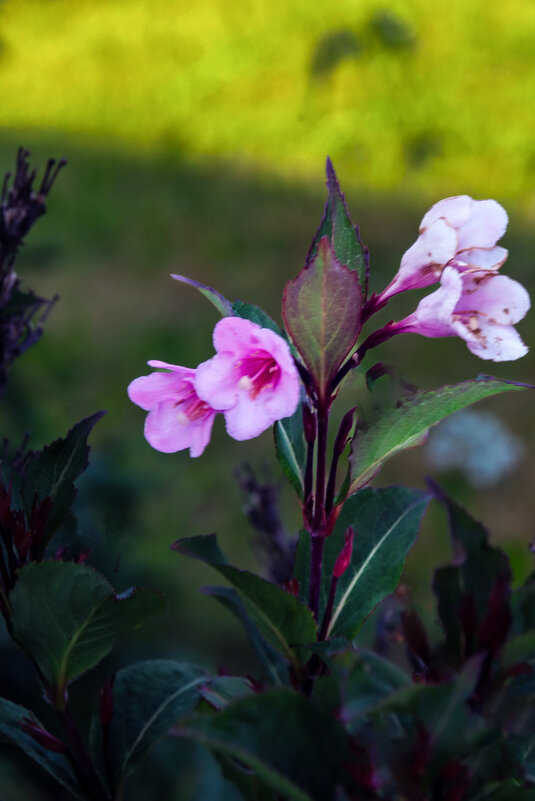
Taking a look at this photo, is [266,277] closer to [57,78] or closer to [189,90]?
[189,90]

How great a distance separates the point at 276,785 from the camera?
427mm

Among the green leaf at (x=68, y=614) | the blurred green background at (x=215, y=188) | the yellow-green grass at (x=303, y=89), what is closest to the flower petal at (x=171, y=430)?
the green leaf at (x=68, y=614)

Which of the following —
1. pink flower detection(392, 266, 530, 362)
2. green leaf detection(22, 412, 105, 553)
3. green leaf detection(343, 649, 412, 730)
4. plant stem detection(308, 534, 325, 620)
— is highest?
pink flower detection(392, 266, 530, 362)

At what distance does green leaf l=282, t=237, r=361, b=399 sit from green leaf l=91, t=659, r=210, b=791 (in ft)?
0.74

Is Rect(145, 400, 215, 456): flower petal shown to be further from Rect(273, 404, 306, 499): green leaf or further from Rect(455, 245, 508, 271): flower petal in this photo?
Rect(455, 245, 508, 271): flower petal

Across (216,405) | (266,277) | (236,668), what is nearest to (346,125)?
(266,277)

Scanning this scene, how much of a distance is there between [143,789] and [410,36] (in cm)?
516

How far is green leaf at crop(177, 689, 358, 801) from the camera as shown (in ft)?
1.39

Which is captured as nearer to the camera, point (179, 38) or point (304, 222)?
point (304, 222)

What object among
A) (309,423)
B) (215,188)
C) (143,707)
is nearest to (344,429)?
(309,423)

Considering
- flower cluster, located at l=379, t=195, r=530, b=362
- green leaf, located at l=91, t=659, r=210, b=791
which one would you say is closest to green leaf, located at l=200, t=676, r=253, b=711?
green leaf, located at l=91, t=659, r=210, b=791

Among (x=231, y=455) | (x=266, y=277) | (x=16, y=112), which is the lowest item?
(x=231, y=455)

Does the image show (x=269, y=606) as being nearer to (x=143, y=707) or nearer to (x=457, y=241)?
(x=143, y=707)

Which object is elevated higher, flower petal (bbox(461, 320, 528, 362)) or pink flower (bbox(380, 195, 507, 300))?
pink flower (bbox(380, 195, 507, 300))
